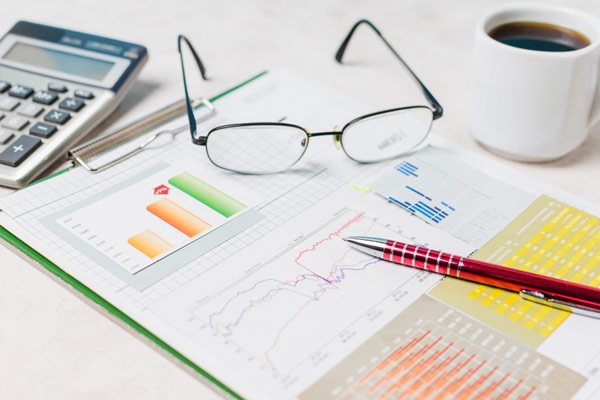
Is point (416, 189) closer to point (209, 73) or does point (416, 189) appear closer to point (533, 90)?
point (533, 90)

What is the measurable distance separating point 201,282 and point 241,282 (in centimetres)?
3

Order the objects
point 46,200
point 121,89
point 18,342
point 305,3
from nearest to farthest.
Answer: point 18,342 → point 46,200 → point 121,89 → point 305,3

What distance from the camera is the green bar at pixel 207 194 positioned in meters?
0.58

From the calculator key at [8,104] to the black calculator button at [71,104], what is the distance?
0.15ft

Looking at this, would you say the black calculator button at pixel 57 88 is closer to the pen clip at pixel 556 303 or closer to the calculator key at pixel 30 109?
the calculator key at pixel 30 109

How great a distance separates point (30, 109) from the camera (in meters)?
0.68

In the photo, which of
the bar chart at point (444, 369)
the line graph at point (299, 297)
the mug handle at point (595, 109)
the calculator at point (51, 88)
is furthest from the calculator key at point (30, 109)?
the mug handle at point (595, 109)

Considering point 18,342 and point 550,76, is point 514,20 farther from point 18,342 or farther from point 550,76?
point 18,342

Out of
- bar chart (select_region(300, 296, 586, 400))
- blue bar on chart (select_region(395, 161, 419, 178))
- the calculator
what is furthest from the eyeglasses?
bar chart (select_region(300, 296, 586, 400))

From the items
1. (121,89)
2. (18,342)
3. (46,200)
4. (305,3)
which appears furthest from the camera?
(305,3)

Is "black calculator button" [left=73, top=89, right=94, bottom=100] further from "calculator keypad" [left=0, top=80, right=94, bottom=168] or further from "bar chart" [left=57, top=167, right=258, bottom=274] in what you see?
"bar chart" [left=57, top=167, right=258, bottom=274]

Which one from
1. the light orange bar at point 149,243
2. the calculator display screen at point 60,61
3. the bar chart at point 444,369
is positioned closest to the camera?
the bar chart at point 444,369

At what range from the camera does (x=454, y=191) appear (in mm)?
604

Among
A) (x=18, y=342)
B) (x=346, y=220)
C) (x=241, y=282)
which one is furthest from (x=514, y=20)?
(x=18, y=342)
